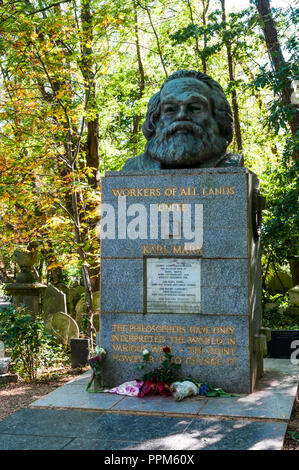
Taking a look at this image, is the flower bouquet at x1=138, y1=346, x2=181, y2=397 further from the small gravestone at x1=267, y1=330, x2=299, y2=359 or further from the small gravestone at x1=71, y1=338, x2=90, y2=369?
the small gravestone at x1=71, y1=338, x2=90, y2=369

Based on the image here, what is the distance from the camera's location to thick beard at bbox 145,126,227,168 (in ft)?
21.2

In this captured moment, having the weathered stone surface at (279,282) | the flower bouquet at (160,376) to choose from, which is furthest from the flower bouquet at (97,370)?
the weathered stone surface at (279,282)

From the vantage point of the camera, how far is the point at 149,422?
16.6 ft

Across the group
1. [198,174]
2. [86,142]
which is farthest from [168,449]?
[86,142]

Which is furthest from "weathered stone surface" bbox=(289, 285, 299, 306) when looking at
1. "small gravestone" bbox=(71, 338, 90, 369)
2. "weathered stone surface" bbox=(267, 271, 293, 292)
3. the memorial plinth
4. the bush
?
the bush

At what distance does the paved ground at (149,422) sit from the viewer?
4.48 meters

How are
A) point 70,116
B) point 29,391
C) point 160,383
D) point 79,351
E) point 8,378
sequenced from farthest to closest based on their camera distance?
point 70,116, point 79,351, point 8,378, point 29,391, point 160,383

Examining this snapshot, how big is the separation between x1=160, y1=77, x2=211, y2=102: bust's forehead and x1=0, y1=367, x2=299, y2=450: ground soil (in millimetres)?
3615

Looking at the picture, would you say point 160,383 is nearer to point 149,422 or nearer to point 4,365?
point 149,422

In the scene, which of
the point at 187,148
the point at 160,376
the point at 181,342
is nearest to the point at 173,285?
the point at 181,342

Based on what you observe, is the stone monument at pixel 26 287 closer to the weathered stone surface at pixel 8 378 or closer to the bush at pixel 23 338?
the bush at pixel 23 338

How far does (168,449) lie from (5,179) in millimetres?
6518

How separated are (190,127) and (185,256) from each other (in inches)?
58.5
